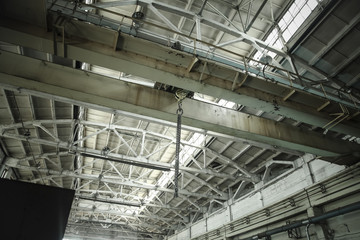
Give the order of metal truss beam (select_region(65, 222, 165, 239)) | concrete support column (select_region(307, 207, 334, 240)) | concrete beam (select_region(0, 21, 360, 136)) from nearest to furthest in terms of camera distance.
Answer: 1. concrete beam (select_region(0, 21, 360, 136))
2. concrete support column (select_region(307, 207, 334, 240))
3. metal truss beam (select_region(65, 222, 165, 239))

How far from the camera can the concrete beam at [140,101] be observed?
5.13 metres

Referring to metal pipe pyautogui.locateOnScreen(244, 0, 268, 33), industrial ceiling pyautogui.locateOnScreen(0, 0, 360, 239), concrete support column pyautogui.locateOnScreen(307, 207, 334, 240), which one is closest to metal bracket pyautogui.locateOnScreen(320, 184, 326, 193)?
concrete support column pyautogui.locateOnScreen(307, 207, 334, 240)

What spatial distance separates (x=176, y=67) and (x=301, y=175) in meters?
8.41

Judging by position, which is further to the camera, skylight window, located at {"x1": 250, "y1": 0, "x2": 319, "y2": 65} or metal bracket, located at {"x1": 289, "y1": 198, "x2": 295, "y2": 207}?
metal bracket, located at {"x1": 289, "y1": 198, "x2": 295, "y2": 207}

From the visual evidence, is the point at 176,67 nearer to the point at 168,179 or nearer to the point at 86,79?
the point at 86,79

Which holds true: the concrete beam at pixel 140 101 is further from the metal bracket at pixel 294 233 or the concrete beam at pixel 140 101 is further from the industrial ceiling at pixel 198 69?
the metal bracket at pixel 294 233

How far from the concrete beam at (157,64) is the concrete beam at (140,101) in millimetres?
799

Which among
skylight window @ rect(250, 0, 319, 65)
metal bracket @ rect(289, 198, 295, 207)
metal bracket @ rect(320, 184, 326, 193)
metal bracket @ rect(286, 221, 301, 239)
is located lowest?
metal bracket @ rect(286, 221, 301, 239)

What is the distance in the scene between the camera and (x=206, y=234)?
16.3m

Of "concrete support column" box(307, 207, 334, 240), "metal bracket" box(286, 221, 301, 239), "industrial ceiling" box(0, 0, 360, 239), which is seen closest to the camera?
"industrial ceiling" box(0, 0, 360, 239)

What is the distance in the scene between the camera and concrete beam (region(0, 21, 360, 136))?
4445 mm

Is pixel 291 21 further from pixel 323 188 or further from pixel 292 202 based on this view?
pixel 292 202

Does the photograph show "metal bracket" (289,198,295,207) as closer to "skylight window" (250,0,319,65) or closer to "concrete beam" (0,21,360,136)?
"concrete beam" (0,21,360,136)

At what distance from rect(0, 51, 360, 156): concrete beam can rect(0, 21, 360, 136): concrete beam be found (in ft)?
2.62
